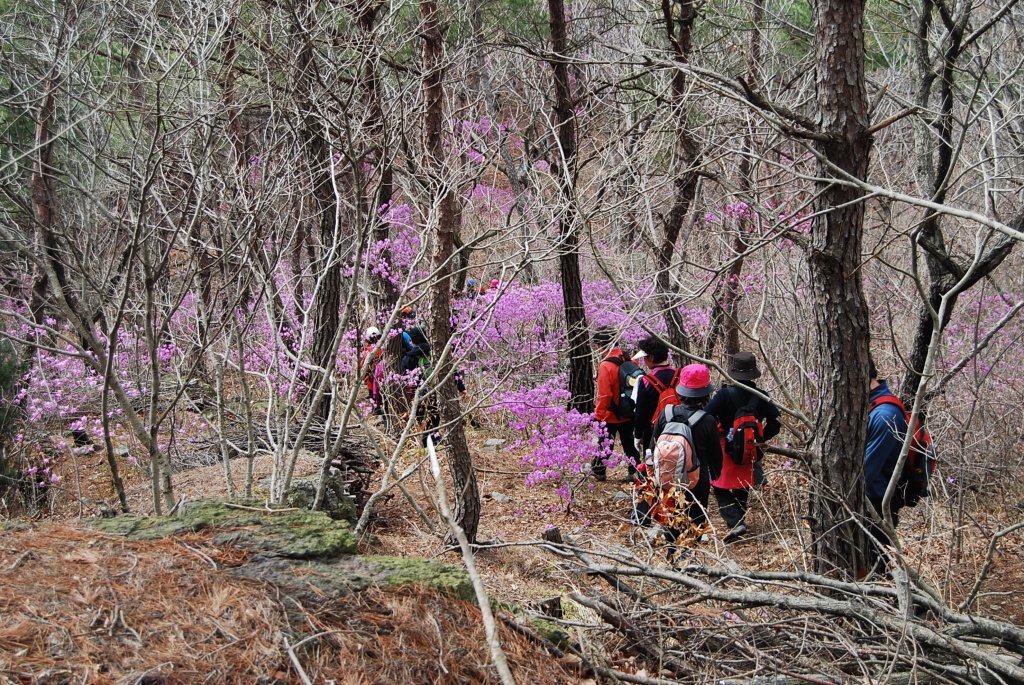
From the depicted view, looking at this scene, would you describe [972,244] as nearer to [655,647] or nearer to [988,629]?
[988,629]

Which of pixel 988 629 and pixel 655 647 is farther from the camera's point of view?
pixel 655 647

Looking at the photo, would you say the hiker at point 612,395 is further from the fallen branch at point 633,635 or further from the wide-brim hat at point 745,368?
the fallen branch at point 633,635

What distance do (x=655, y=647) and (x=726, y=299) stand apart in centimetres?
836

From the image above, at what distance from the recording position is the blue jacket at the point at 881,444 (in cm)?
485

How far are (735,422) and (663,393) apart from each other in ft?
2.54

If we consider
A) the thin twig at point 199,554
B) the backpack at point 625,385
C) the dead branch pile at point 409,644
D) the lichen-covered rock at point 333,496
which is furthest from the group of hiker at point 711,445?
the thin twig at point 199,554

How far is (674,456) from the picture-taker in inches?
227

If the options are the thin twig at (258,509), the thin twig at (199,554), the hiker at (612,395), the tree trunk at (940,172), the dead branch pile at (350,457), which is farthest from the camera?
the hiker at (612,395)

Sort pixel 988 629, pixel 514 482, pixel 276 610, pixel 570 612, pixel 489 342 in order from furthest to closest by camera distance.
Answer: pixel 489 342 → pixel 514 482 → pixel 570 612 → pixel 988 629 → pixel 276 610

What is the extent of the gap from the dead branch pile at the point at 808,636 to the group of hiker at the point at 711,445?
1.93 metres

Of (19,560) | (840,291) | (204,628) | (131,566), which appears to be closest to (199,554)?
(131,566)

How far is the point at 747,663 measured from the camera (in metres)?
2.90

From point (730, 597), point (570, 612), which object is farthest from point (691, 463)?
point (730, 597)

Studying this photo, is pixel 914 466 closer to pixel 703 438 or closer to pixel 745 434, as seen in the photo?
pixel 745 434
